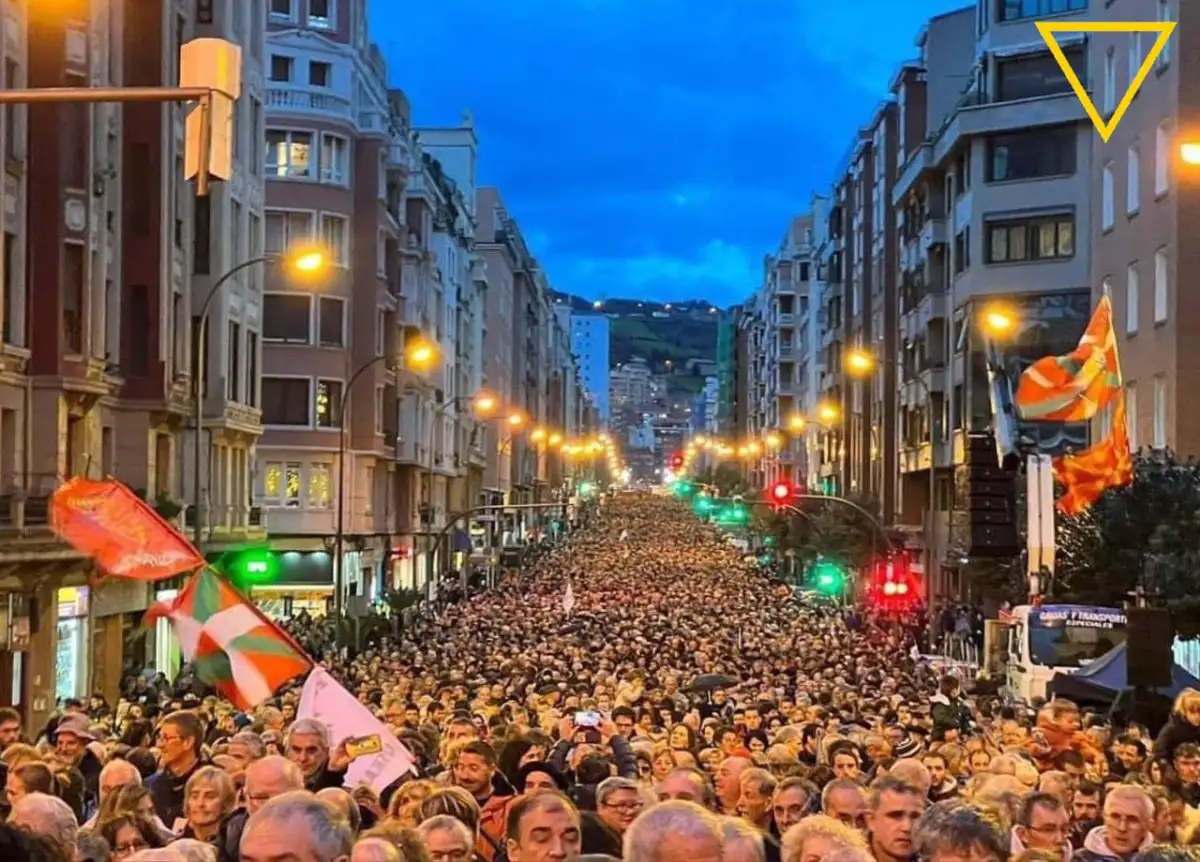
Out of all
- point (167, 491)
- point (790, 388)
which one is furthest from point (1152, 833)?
point (790, 388)

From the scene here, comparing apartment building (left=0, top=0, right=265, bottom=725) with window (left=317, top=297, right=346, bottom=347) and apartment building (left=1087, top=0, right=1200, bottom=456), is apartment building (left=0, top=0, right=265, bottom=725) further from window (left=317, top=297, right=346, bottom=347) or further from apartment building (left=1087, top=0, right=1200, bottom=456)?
apartment building (left=1087, top=0, right=1200, bottom=456)

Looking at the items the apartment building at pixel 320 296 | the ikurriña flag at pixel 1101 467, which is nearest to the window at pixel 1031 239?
the apartment building at pixel 320 296

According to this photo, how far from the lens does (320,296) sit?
58625 millimetres

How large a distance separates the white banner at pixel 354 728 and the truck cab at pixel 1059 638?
56.2 feet

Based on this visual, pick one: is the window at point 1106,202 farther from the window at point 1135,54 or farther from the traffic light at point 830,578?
the traffic light at point 830,578

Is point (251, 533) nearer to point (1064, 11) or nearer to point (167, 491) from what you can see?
point (167, 491)

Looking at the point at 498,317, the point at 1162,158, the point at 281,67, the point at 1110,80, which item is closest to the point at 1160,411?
the point at 1162,158

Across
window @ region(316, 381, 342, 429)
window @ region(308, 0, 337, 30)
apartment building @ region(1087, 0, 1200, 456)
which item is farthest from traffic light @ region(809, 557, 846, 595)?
apartment building @ region(1087, 0, 1200, 456)

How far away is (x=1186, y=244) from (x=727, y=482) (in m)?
153

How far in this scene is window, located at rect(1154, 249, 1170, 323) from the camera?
35.4m

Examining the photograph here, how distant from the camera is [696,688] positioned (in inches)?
995

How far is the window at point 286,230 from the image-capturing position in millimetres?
57812

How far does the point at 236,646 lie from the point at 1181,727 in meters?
7.39

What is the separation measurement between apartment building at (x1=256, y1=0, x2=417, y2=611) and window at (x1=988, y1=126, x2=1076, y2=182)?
18427mm
